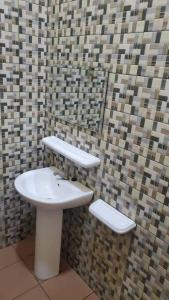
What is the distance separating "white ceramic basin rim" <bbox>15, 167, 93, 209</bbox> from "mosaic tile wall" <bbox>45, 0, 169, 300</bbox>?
0.10 m

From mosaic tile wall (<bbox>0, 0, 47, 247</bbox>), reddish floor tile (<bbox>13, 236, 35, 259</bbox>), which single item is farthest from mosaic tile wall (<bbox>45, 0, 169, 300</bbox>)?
reddish floor tile (<bbox>13, 236, 35, 259</bbox>)

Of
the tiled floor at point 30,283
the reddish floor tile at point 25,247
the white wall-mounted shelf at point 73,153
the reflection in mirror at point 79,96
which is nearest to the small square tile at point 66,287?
the tiled floor at point 30,283

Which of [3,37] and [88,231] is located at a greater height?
[3,37]

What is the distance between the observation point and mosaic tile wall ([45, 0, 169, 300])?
44.3 inches

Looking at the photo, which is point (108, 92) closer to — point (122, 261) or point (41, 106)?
point (41, 106)

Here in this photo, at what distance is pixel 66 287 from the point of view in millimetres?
1795

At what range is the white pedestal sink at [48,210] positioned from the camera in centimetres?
163

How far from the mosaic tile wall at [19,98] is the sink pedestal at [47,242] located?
16.5 inches

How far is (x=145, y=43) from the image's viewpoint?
3.70 ft

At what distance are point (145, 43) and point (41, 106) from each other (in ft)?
3.46

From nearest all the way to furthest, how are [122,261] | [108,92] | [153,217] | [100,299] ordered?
[153,217]
[108,92]
[122,261]
[100,299]

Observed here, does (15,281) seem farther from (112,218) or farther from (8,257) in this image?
(112,218)

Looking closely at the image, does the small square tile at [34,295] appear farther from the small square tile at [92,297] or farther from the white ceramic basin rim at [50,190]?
the white ceramic basin rim at [50,190]

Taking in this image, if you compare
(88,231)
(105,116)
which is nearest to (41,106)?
(105,116)
